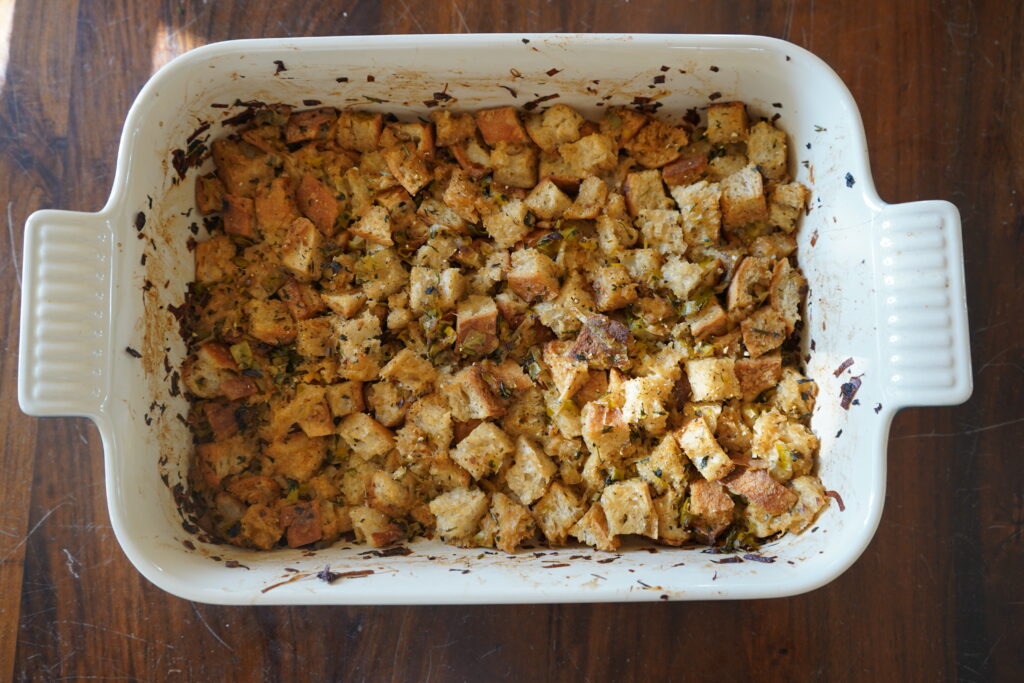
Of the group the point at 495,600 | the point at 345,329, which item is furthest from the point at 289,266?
the point at 495,600

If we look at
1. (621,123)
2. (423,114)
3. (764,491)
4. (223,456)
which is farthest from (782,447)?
(223,456)

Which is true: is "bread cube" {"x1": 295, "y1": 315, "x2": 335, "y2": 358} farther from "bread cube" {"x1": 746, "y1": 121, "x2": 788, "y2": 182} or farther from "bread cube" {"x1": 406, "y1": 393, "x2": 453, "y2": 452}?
"bread cube" {"x1": 746, "y1": 121, "x2": 788, "y2": 182}

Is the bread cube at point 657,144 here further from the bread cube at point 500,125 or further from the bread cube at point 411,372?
the bread cube at point 411,372

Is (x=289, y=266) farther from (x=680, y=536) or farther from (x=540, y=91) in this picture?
(x=680, y=536)

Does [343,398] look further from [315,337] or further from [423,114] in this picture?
[423,114]

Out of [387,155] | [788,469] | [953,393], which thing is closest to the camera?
[953,393]

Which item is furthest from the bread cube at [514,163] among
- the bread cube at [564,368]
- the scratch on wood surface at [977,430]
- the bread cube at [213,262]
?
the scratch on wood surface at [977,430]
